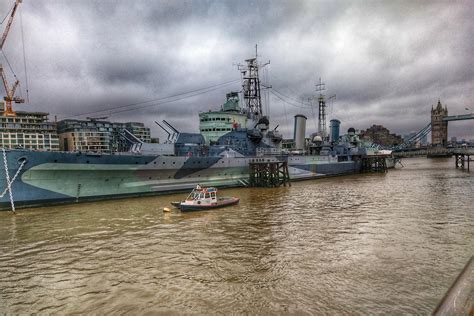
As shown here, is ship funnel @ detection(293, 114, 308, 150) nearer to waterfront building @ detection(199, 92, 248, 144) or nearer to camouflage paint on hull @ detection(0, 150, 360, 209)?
waterfront building @ detection(199, 92, 248, 144)

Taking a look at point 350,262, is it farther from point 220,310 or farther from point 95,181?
point 95,181

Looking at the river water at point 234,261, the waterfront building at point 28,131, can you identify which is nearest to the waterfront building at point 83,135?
the waterfront building at point 28,131

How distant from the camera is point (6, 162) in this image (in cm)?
2038

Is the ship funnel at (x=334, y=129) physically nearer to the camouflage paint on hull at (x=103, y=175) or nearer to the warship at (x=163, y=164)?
the warship at (x=163, y=164)

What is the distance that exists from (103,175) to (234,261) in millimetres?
18145

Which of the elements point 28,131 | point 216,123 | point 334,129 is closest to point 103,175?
point 216,123

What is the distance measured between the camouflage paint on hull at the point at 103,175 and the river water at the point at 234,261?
3583mm

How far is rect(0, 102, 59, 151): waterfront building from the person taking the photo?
90.9 m

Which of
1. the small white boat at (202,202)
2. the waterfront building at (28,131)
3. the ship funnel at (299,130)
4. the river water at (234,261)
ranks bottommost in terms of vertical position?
the river water at (234,261)

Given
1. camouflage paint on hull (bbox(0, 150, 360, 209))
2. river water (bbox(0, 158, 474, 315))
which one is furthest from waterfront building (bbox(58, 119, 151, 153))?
river water (bbox(0, 158, 474, 315))

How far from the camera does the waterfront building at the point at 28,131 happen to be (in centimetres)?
9095

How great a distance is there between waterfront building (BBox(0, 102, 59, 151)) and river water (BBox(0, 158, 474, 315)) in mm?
90529

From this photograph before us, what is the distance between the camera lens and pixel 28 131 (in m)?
95.6

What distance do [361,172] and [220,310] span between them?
61.0 meters
